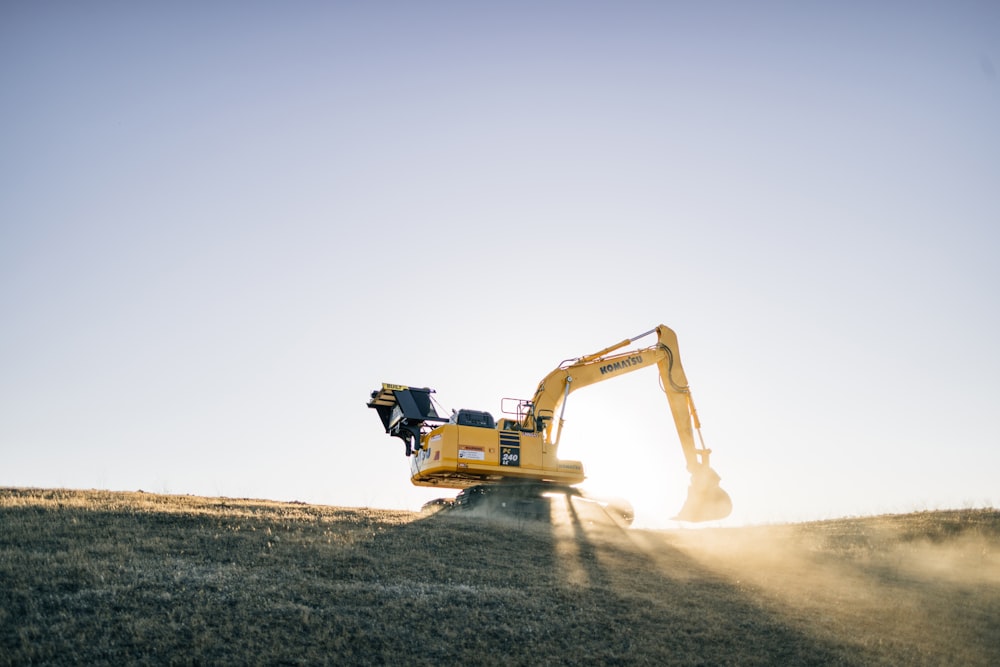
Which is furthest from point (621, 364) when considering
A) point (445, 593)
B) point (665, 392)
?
point (445, 593)

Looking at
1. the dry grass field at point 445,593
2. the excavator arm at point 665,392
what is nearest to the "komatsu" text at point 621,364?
the excavator arm at point 665,392

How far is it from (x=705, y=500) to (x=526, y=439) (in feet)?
23.0

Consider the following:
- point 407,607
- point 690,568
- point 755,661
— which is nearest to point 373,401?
point 690,568

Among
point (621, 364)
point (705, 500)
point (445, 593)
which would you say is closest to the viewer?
point (445, 593)

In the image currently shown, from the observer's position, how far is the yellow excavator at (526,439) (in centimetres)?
2847

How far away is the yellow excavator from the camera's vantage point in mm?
28469

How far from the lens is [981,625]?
16219 mm

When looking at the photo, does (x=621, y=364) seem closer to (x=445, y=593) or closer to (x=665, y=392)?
(x=665, y=392)

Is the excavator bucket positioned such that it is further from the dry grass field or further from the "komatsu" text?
the "komatsu" text

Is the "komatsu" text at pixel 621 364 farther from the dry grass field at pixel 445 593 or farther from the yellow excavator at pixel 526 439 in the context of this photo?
the dry grass field at pixel 445 593

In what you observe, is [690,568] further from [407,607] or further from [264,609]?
[264,609]

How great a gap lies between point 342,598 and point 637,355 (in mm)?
19548

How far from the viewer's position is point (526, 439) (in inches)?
1153

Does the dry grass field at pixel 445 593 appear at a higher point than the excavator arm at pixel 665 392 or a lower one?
lower
